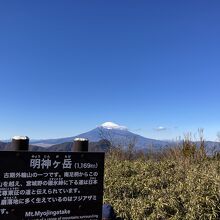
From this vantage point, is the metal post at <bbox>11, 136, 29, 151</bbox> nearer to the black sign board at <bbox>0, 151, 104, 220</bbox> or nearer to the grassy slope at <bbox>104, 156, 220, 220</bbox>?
the black sign board at <bbox>0, 151, 104, 220</bbox>

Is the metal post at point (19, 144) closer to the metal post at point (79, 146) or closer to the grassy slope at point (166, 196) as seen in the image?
the metal post at point (79, 146)

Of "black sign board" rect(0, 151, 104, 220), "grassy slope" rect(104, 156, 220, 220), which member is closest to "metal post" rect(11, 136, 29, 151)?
"black sign board" rect(0, 151, 104, 220)

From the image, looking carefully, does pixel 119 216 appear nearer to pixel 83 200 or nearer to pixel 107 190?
pixel 107 190

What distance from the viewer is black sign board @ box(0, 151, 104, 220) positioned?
450 cm

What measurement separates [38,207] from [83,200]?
1.93ft

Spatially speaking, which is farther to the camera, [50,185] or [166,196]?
[166,196]

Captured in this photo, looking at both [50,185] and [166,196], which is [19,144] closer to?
[50,185]

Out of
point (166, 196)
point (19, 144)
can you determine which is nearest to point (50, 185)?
point (19, 144)

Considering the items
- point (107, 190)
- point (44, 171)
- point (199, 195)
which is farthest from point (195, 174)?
point (44, 171)

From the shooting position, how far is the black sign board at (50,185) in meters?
4.50

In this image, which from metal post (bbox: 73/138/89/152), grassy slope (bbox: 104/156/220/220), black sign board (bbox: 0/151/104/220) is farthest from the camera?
grassy slope (bbox: 104/156/220/220)

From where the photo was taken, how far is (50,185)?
4703mm

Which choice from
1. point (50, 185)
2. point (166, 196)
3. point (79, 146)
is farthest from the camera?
point (166, 196)

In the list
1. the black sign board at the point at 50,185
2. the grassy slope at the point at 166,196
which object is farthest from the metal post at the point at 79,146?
the grassy slope at the point at 166,196
